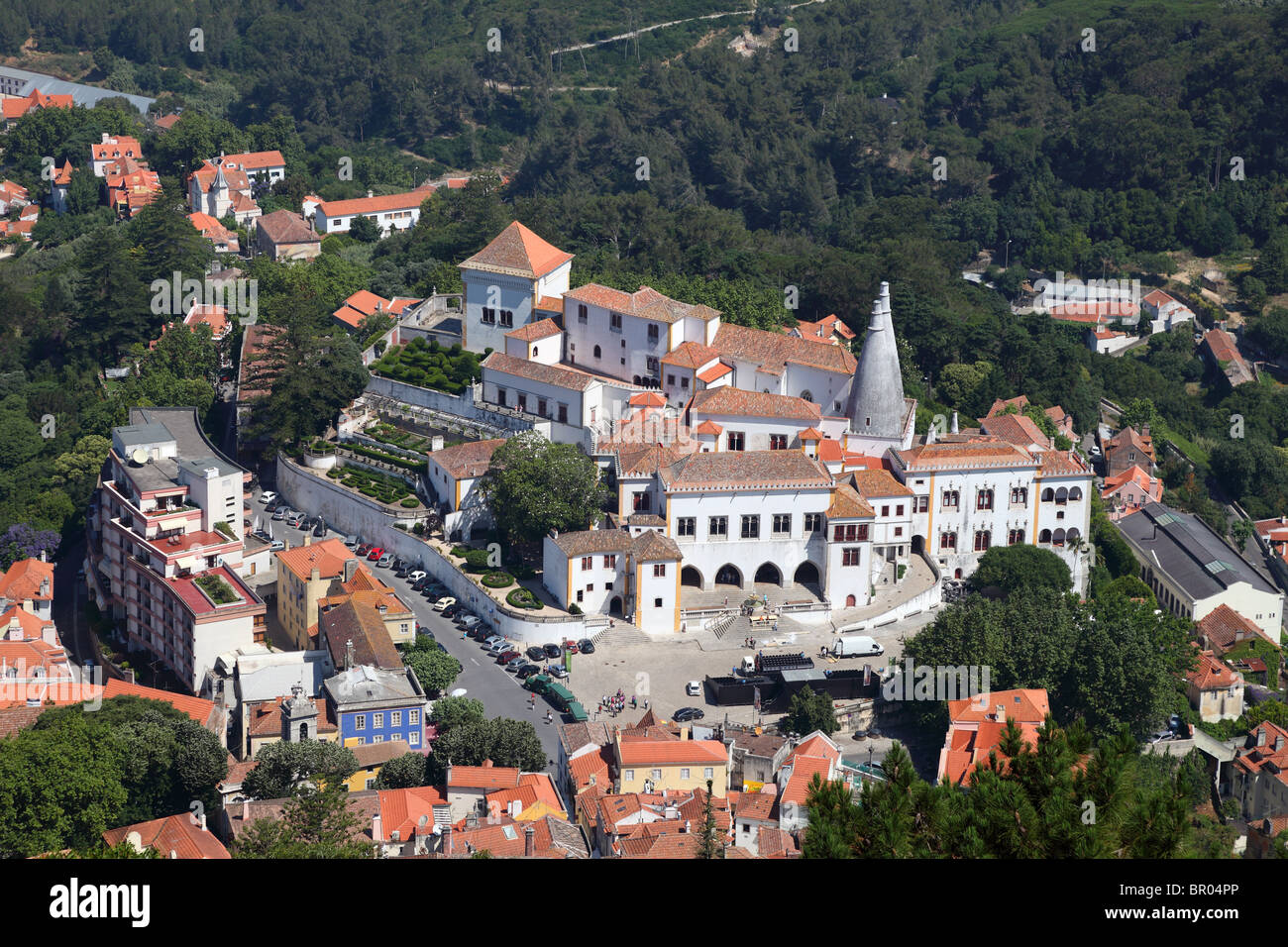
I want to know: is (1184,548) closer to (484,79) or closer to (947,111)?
(947,111)

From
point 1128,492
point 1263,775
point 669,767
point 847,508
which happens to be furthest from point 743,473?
point 1128,492

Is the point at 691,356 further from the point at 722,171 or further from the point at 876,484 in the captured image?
the point at 722,171

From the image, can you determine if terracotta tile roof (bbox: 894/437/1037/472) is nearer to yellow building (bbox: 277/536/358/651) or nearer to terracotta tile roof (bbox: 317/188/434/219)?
yellow building (bbox: 277/536/358/651)

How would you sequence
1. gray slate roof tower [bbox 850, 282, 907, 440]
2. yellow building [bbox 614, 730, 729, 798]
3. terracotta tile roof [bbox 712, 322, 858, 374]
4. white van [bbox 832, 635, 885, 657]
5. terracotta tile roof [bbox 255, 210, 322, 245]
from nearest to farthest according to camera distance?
yellow building [bbox 614, 730, 729, 798], white van [bbox 832, 635, 885, 657], gray slate roof tower [bbox 850, 282, 907, 440], terracotta tile roof [bbox 712, 322, 858, 374], terracotta tile roof [bbox 255, 210, 322, 245]

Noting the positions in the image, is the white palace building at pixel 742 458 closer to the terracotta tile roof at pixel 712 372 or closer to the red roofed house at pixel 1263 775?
the terracotta tile roof at pixel 712 372

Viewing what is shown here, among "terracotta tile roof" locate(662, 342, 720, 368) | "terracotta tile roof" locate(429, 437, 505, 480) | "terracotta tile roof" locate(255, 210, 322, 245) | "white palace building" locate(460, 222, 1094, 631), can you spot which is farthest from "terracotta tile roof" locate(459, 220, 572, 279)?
"terracotta tile roof" locate(255, 210, 322, 245)

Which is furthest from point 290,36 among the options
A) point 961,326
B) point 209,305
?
point 961,326
